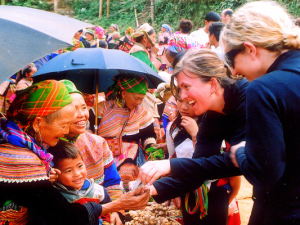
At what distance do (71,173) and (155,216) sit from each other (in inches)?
62.7

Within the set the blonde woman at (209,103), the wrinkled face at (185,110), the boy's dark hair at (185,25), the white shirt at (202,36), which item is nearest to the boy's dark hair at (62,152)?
the blonde woman at (209,103)

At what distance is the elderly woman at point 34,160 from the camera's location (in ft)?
6.21

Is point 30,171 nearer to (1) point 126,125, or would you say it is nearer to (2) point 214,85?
(2) point 214,85

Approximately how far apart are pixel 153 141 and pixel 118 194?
128 cm

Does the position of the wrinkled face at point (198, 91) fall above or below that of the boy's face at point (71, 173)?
above

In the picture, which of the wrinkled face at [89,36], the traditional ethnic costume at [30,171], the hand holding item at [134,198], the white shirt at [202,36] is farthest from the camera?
the wrinkled face at [89,36]

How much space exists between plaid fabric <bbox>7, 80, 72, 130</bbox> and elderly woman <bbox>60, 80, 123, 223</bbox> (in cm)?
51

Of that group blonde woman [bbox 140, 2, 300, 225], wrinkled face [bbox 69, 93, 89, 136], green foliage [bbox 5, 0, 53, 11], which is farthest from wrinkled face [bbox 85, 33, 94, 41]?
green foliage [bbox 5, 0, 53, 11]

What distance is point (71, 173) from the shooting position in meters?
2.46

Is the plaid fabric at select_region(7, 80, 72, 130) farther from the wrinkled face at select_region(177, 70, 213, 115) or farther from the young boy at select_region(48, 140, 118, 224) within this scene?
the wrinkled face at select_region(177, 70, 213, 115)

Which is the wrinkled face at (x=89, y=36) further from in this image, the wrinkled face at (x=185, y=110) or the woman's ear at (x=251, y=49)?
the woman's ear at (x=251, y=49)

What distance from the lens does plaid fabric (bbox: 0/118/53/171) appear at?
192 cm

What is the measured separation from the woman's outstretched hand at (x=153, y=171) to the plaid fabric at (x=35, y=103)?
0.77 m

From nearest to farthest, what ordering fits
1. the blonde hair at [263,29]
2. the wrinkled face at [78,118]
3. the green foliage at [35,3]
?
the blonde hair at [263,29]
the wrinkled face at [78,118]
the green foliage at [35,3]
